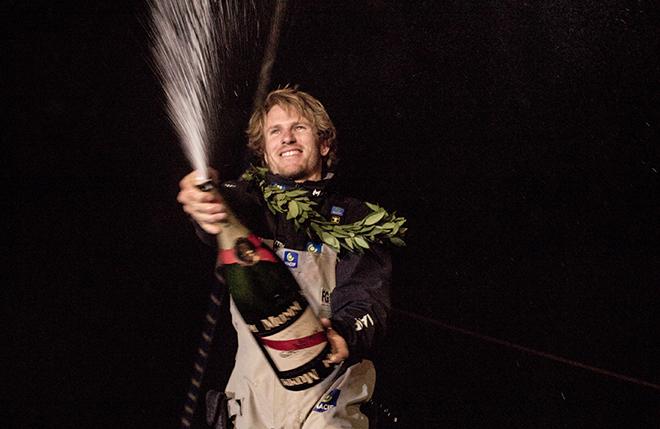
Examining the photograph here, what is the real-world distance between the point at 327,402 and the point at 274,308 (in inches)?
26.0

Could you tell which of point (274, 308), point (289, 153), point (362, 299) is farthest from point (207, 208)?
point (289, 153)

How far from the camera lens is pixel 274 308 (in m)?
0.99

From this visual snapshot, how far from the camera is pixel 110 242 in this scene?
1833mm

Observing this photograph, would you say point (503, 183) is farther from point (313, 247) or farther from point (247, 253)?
point (247, 253)

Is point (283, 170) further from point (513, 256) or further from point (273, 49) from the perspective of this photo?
point (513, 256)

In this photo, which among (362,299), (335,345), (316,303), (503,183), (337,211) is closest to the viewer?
(335,345)

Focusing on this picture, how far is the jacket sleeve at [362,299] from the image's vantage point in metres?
1.21

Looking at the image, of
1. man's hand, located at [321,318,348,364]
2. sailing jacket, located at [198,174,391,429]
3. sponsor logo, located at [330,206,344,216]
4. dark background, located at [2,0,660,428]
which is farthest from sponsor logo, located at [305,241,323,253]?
dark background, located at [2,0,660,428]

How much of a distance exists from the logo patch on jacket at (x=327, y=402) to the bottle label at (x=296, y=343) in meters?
0.56

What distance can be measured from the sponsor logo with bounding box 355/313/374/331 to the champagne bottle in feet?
0.73

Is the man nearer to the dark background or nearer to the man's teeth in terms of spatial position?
the man's teeth

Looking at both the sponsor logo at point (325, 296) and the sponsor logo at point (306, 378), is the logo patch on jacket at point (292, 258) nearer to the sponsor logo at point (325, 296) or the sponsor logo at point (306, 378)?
the sponsor logo at point (325, 296)

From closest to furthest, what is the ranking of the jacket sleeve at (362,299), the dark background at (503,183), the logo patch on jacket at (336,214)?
the jacket sleeve at (362,299) < the logo patch on jacket at (336,214) < the dark background at (503,183)

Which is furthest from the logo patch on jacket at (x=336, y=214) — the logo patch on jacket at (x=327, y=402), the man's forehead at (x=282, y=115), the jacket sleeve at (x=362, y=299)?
the logo patch on jacket at (x=327, y=402)
